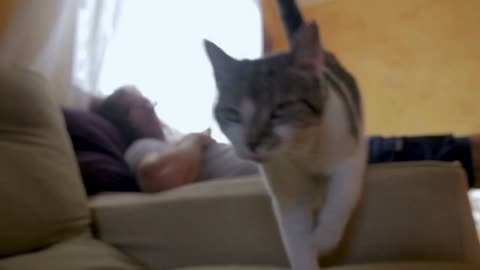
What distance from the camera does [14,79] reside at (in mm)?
1223

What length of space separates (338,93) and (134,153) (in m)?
0.73

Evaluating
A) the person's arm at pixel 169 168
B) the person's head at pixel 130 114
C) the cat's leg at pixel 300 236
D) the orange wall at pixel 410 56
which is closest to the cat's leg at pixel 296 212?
the cat's leg at pixel 300 236

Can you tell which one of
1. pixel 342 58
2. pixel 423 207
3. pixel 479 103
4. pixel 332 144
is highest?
pixel 332 144

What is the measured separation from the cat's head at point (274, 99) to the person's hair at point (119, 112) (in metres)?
0.82

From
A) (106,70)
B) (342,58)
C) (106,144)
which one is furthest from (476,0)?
(106,144)

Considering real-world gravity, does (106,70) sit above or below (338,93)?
below

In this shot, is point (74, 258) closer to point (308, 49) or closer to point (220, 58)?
point (220, 58)

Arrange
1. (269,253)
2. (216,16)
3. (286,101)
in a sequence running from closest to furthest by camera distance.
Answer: (286,101) < (269,253) < (216,16)

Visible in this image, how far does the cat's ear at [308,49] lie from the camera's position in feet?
2.54

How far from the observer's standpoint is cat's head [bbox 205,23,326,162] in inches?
30.4

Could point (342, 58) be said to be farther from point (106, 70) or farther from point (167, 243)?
point (167, 243)

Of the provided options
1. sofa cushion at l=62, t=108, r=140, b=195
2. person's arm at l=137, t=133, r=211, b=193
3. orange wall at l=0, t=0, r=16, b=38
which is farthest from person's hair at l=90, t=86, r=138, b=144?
orange wall at l=0, t=0, r=16, b=38

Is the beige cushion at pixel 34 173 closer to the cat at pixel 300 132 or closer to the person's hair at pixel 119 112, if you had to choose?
the person's hair at pixel 119 112

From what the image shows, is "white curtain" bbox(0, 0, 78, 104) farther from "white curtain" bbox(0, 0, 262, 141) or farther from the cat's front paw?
the cat's front paw
